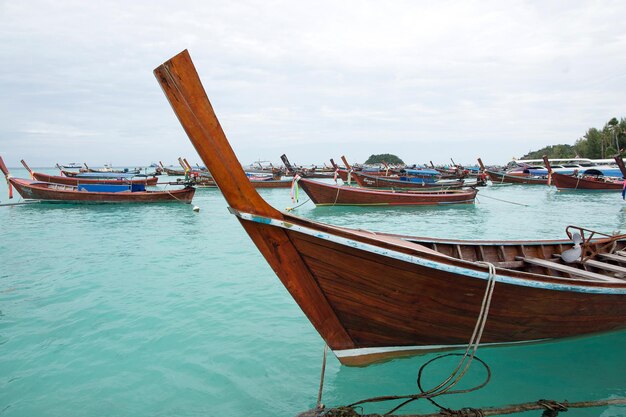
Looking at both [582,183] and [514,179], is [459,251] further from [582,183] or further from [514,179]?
[514,179]

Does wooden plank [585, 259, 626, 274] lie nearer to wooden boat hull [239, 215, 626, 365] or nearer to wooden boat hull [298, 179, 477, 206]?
wooden boat hull [239, 215, 626, 365]

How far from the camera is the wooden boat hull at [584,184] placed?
31.0m

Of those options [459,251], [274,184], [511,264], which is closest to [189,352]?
[459,251]

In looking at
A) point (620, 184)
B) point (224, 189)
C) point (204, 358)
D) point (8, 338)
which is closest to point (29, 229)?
point (8, 338)

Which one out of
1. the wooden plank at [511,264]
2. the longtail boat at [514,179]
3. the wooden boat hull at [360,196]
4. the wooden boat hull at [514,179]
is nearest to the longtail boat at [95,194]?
the wooden boat hull at [360,196]

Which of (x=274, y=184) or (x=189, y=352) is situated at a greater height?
(x=274, y=184)

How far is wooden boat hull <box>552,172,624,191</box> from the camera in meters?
31.0

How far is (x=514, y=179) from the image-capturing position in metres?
41.7

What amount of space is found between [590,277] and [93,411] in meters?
6.39

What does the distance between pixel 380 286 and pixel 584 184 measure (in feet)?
119

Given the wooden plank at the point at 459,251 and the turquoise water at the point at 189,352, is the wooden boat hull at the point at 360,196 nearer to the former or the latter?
the turquoise water at the point at 189,352

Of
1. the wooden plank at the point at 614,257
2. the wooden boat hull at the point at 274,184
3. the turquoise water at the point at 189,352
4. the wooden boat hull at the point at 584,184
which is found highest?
the wooden boat hull at the point at 274,184

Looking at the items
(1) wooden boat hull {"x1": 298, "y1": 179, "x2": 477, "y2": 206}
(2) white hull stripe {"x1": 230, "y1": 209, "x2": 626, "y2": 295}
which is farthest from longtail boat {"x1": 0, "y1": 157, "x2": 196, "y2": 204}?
(2) white hull stripe {"x1": 230, "y1": 209, "x2": 626, "y2": 295}

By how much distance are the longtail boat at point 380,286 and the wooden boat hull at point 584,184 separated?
1262 inches
